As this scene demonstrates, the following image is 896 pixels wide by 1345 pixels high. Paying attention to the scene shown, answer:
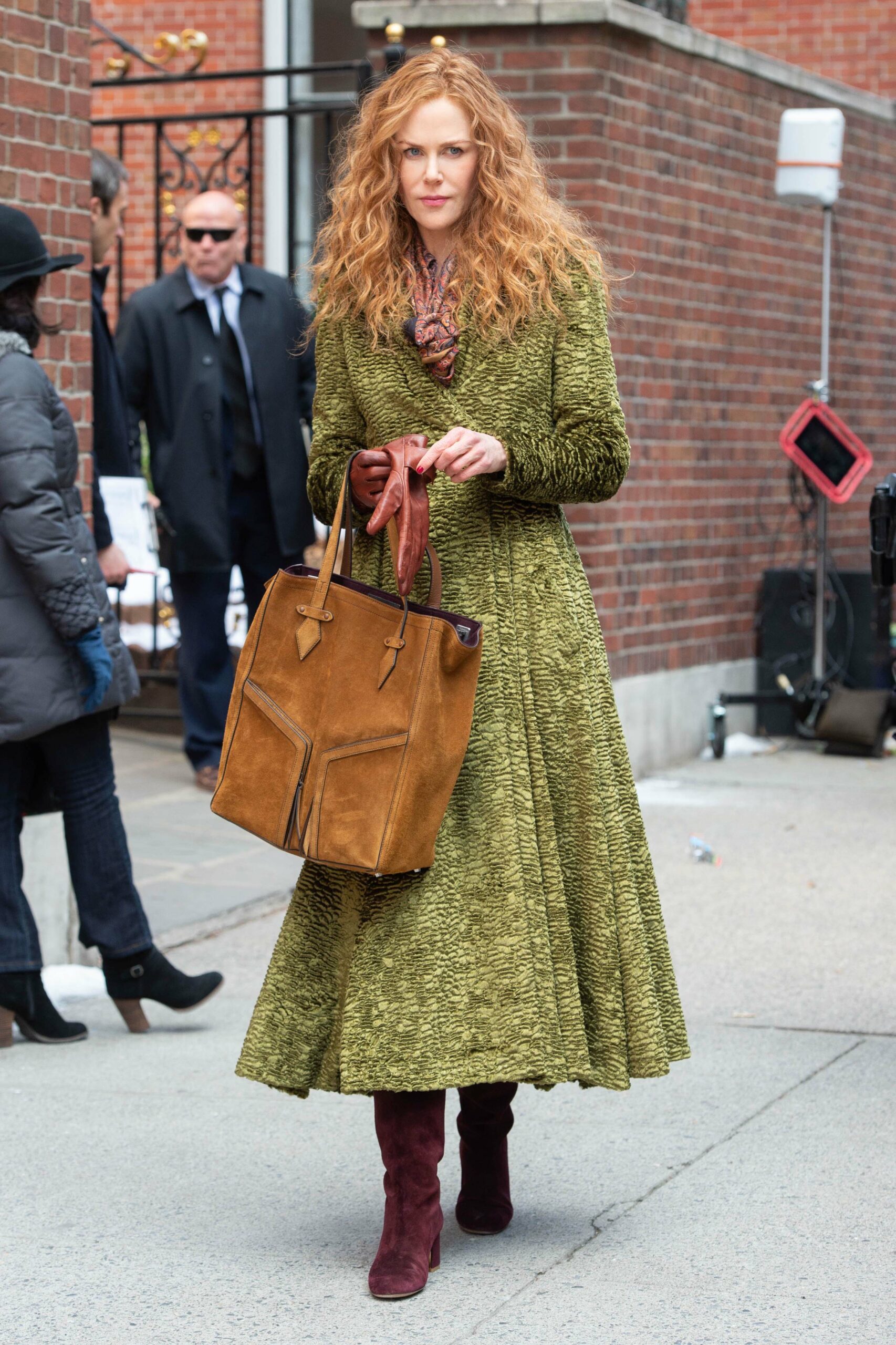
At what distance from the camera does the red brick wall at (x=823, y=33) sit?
12883 millimetres

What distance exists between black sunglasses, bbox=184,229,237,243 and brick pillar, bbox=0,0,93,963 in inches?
83.2

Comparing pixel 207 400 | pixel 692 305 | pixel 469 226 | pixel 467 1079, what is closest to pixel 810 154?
pixel 692 305

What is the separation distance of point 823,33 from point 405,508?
1086 cm

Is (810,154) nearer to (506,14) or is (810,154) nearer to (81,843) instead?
(506,14)

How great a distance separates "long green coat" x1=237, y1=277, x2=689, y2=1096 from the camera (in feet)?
10.7

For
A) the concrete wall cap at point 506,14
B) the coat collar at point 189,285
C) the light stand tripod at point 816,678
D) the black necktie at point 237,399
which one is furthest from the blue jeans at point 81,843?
the light stand tripod at point 816,678

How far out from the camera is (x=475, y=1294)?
3.34 metres

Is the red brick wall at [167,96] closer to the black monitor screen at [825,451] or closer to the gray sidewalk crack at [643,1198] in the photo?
the black monitor screen at [825,451]

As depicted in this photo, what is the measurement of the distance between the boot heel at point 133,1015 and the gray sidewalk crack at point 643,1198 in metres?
1.52

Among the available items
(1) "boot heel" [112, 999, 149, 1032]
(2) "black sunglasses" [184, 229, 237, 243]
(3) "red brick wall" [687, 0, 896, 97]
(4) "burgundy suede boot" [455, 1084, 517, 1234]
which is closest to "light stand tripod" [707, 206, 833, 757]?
(2) "black sunglasses" [184, 229, 237, 243]

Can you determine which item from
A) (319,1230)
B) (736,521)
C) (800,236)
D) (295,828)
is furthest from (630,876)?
(800,236)

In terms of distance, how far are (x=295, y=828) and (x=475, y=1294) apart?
82cm

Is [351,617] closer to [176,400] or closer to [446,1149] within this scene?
[446,1149]

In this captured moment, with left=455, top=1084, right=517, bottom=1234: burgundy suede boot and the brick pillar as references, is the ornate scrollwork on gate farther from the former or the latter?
left=455, top=1084, right=517, bottom=1234: burgundy suede boot
